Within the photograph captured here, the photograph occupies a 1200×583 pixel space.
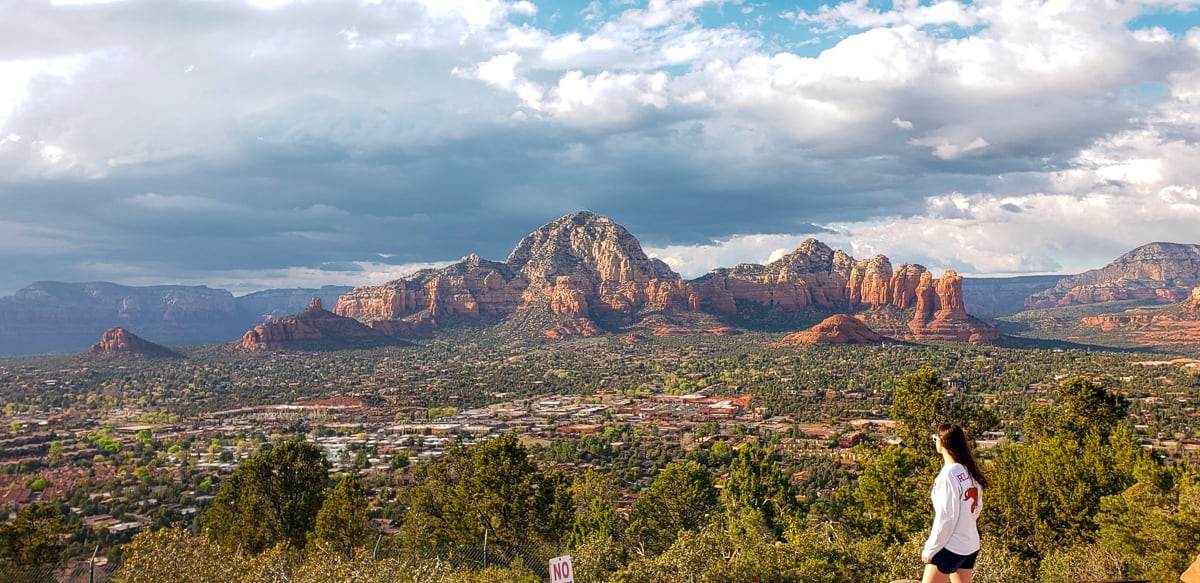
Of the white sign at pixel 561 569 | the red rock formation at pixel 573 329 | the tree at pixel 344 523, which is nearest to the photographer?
the white sign at pixel 561 569

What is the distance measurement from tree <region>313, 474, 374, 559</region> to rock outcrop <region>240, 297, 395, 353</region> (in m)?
152

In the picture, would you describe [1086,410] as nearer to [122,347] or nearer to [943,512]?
[943,512]

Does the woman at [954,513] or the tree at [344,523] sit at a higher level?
the woman at [954,513]

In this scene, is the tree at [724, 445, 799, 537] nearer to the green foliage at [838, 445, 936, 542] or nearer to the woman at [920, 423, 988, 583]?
the green foliage at [838, 445, 936, 542]

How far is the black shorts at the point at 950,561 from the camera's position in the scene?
23.9 feet

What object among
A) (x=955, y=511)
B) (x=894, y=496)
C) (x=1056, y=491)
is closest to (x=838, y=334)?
(x=1056, y=491)

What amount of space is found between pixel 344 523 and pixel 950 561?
19.3 meters

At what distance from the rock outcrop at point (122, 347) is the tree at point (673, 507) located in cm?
15760

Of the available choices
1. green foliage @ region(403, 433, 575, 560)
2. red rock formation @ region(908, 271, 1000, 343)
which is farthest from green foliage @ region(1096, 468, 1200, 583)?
red rock formation @ region(908, 271, 1000, 343)

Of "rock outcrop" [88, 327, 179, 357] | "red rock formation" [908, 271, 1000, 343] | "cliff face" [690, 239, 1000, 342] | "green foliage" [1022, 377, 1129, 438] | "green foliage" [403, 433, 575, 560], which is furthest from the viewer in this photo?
"cliff face" [690, 239, 1000, 342]

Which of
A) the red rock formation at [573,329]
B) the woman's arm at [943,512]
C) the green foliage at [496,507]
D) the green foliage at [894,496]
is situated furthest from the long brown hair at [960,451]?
the red rock formation at [573,329]

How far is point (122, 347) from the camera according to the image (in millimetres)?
151000

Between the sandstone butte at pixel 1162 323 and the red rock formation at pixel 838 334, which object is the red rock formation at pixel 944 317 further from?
the sandstone butte at pixel 1162 323

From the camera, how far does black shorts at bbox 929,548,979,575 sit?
7.29 m
